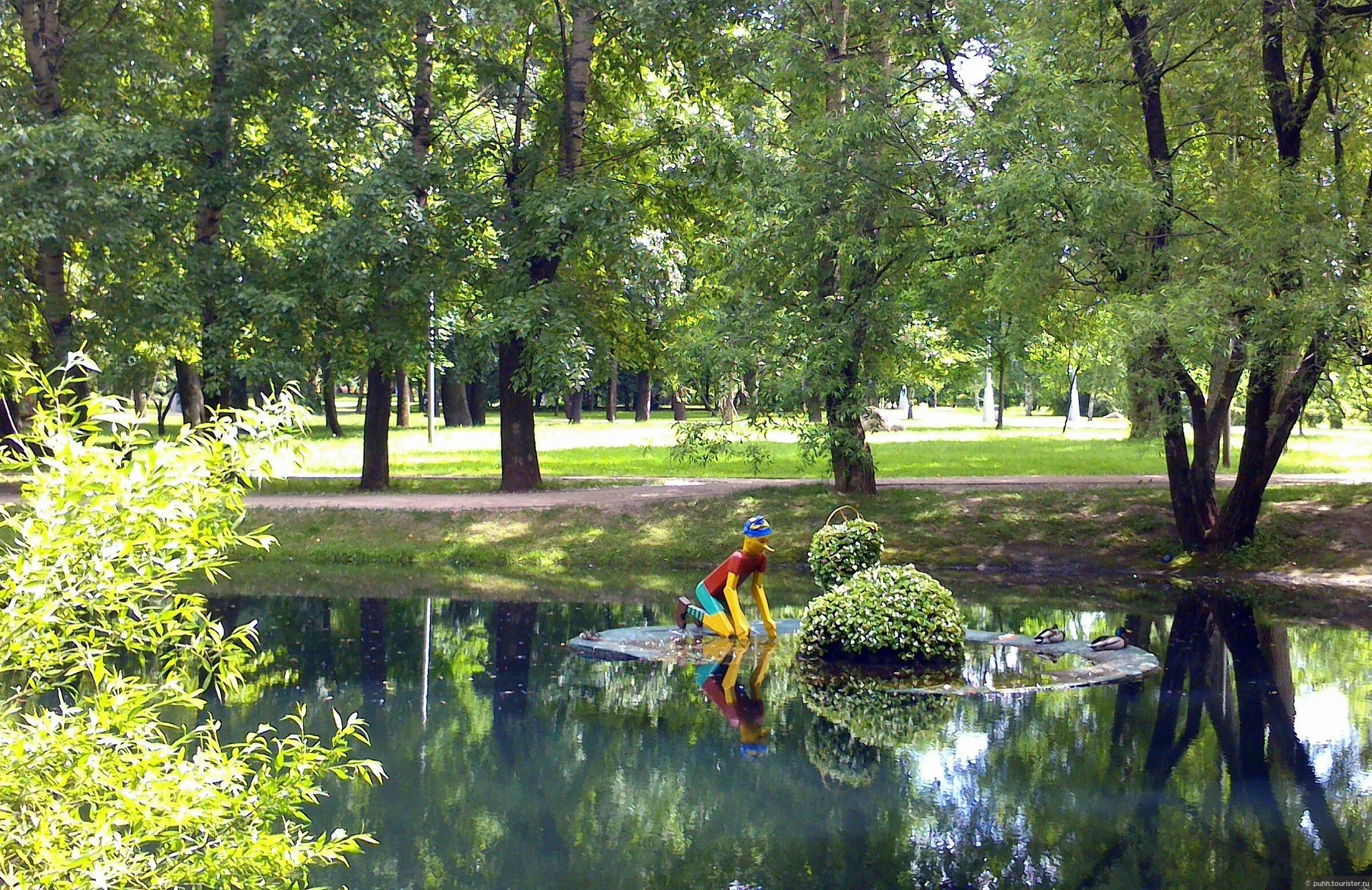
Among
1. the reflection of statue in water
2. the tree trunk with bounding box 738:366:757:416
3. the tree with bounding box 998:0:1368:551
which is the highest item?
the tree with bounding box 998:0:1368:551

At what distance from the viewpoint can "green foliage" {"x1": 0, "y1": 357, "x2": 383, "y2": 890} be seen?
12.1 ft

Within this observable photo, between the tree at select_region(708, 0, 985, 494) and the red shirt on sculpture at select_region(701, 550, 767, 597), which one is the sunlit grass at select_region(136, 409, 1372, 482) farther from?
the red shirt on sculpture at select_region(701, 550, 767, 597)

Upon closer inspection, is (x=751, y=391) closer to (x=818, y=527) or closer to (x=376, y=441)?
(x=818, y=527)

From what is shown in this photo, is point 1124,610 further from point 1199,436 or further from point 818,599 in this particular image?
point 818,599

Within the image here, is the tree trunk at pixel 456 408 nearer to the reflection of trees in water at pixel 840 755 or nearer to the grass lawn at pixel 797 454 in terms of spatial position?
the grass lawn at pixel 797 454

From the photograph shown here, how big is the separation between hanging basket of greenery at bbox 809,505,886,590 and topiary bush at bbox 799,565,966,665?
1320mm

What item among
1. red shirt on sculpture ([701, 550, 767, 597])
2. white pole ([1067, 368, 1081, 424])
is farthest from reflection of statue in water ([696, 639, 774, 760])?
white pole ([1067, 368, 1081, 424])

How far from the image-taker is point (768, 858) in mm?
7426

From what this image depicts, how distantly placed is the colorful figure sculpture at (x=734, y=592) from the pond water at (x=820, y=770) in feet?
1.37

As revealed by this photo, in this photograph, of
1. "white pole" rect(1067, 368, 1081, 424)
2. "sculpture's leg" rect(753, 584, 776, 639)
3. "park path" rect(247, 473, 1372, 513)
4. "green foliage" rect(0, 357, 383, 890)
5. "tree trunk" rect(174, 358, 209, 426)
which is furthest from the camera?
"white pole" rect(1067, 368, 1081, 424)

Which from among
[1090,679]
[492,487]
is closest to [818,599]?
[1090,679]

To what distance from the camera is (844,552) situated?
13.8 m

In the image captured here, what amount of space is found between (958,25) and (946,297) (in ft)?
12.8

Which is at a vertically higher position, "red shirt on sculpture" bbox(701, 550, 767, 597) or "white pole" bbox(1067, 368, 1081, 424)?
"white pole" bbox(1067, 368, 1081, 424)
